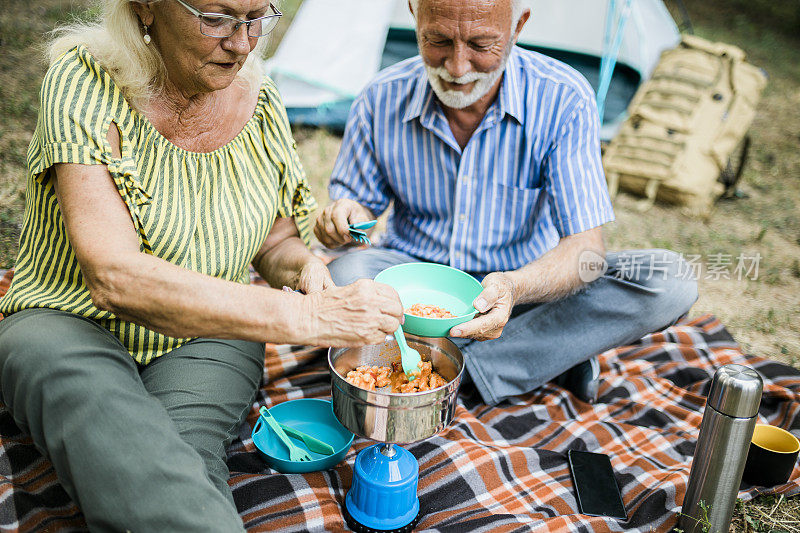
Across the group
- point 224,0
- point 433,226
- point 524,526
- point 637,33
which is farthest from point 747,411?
point 637,33

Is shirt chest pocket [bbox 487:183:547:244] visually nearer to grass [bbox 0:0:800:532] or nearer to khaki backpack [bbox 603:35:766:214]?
grass [bbox 0:0:800:532]

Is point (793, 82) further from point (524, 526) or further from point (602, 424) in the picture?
point (524, 526)

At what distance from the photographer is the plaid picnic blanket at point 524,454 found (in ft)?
6.37

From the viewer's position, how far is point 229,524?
5.04 feet

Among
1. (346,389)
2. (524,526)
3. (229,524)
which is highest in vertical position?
(346,389)

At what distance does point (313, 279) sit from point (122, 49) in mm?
819

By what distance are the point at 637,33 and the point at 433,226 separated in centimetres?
397

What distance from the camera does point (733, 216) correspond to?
4.81 metres

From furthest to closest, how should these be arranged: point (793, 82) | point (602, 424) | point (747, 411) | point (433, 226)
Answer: point (793, 82) < point (433, 226) < point (602, 424) < point (747, 411)

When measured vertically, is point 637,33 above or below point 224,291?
above

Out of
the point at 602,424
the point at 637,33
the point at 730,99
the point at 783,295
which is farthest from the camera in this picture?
the point at 637,33

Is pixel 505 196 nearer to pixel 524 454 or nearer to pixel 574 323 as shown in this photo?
pixel 574 323

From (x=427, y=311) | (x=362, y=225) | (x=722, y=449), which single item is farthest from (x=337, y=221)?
(x=722, y=449)

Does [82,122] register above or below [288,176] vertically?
above
